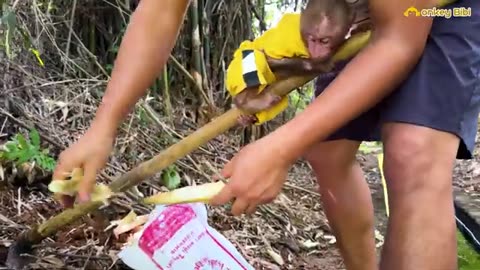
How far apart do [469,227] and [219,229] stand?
2.90ft

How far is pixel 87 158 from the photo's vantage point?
1476 millimetres

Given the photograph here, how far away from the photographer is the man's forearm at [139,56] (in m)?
1.52

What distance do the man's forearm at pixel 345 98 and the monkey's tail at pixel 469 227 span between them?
119cm

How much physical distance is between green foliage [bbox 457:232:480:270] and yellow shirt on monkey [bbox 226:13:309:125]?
1019 millimetres

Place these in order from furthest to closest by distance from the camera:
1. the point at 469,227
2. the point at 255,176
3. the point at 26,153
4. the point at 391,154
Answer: the point at 469,227 < the point at 26,153 < the point at 391,154 < the point at 255,176

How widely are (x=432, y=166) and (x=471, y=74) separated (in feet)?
0.65

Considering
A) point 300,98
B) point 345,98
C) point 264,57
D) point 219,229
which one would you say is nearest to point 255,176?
point 345,98

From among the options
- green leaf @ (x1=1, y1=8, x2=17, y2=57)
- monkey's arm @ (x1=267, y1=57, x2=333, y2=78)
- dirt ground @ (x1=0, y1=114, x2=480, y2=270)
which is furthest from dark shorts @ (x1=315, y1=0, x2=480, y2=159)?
green leaf @ (x1=1, y1=8, x2=17, y2=57)

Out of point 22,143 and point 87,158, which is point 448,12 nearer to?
point 87,158

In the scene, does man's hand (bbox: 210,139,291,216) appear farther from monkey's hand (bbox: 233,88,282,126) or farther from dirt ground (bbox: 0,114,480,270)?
dirt ground (bbox: 0,114,480,270)

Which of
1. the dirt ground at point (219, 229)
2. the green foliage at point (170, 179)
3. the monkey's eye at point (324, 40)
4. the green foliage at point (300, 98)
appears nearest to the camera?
the monkey's eye at point (324, 40)

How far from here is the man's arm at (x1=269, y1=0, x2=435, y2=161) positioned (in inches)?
50.3

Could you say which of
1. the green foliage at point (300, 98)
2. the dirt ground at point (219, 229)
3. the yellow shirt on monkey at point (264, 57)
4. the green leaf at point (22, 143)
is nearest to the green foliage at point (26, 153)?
the green leaf at point (22, 143)

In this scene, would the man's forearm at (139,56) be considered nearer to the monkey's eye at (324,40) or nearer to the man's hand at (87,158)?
the man's hand at (87,158)
